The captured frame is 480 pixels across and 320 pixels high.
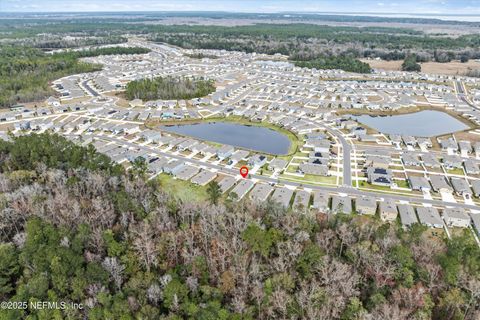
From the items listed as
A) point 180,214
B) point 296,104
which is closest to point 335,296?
point 180,214

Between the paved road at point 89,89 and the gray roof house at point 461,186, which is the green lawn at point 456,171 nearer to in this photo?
the gray roof house at point 461,186

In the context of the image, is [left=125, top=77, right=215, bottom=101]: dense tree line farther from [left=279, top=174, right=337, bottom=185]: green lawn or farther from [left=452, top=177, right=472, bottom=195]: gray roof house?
[left=452, top=177, right=472, bottom=195]: gray roof house

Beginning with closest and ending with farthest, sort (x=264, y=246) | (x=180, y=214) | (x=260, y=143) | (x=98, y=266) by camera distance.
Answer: (x=98, y=266) → (x=264, y=246) → (x=180, y=214) → (x=260, y=143)

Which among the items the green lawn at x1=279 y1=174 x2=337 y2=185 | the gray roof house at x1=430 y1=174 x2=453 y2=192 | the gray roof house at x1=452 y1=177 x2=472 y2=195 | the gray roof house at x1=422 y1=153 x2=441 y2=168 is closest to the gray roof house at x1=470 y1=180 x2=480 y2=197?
the gray roof house at x1=452 y1=177 x2=472 y2=195

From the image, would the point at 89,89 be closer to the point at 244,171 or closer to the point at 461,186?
the point at 244,171

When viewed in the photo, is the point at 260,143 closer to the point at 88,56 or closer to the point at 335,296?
the point at 335,296

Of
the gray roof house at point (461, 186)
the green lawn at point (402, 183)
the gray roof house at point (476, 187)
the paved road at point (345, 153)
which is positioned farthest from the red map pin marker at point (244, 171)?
the gray roof house at point (476, 187)

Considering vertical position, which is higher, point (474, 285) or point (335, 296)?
point (474, 285)

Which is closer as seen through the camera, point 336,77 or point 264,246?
point 264,246
